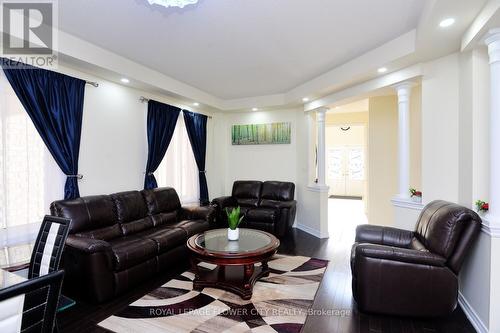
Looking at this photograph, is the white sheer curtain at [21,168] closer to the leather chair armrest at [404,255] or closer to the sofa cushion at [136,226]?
the sofa cushion at [136,226]

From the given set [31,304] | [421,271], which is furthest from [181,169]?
[31,304]

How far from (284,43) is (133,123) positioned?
101 inches

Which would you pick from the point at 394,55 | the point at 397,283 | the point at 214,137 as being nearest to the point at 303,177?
the point at 214,137

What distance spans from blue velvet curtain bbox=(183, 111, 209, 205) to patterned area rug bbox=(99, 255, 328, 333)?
257 centimetres

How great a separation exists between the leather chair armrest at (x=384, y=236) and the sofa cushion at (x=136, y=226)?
280 centimetres

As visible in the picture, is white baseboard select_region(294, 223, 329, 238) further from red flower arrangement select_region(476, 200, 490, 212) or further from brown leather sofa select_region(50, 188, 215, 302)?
red flower arrangement select_region(476, 200, 490, 212)

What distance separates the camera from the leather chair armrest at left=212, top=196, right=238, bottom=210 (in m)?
5.18

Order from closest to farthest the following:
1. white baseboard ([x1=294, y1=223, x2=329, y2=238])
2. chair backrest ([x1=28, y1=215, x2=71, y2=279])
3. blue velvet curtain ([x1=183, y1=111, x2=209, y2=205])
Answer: chair backrest ([x1=28, y1=215, x2=71, y2=279])
white baseboard ([x1=294, y1=223, x2=329, y2=238])
blue velvet curtain ([x1=183, y1=111, x2=209, y2=205])

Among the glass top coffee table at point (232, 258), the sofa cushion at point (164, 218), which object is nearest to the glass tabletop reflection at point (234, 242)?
the glass top coffee table at point (232, 258)

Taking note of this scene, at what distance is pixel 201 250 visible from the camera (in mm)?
2801

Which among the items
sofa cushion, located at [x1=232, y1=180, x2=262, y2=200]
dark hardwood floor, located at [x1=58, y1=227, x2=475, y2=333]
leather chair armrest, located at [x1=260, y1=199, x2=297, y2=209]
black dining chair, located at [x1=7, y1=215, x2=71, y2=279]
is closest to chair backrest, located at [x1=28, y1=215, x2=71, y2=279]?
black dining chair, located at [x1=7, y1=215, x2=71, y2=279]

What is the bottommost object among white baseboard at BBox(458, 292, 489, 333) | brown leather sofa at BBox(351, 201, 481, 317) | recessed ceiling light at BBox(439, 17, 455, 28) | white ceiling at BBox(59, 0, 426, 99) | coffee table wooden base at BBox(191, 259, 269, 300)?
white baseboard at BBox(458, 292, 489, 333)

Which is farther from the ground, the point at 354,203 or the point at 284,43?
the point at 284,43

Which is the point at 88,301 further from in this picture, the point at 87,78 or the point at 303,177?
the point at 303,177
